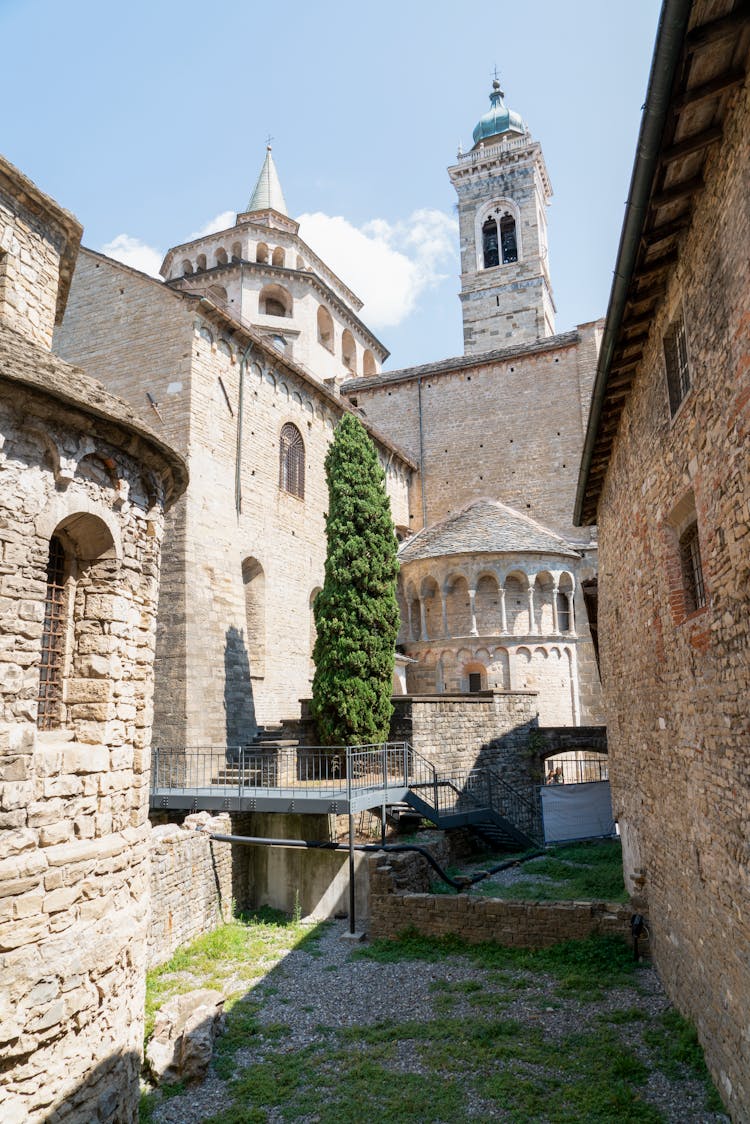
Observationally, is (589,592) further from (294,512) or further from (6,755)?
(6,755)

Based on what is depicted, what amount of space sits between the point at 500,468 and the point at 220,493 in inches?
592

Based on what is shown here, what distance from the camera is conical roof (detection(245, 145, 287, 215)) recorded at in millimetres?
36625

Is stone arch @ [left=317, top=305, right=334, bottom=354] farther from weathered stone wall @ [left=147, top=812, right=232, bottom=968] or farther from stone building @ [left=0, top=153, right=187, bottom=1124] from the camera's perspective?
stone building @ [left=0, top=153, right=187, bottom=1124]

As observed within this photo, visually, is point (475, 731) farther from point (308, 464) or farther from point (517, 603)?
point (308, 464)

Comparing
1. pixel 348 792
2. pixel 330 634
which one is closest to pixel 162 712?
pixel 330 634

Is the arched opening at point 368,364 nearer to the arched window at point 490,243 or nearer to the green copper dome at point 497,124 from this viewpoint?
the arched window at point 490,243

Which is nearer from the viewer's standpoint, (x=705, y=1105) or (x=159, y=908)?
(x=705, y=1105)

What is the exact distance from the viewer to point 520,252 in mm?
40469

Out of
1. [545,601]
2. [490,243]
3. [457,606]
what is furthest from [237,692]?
[490,243]

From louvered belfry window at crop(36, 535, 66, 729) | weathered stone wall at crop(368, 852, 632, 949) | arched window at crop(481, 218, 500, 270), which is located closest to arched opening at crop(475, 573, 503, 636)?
weathered stone wall at crop(368, 852, 632, 949)

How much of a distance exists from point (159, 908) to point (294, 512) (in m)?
12.4

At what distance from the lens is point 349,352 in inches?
1439

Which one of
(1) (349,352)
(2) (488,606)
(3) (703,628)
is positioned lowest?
(3) (703,628)

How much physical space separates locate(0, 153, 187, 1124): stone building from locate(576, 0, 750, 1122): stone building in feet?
15.0
